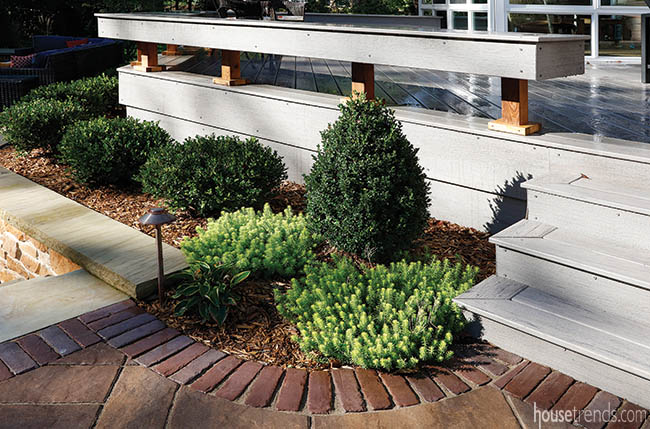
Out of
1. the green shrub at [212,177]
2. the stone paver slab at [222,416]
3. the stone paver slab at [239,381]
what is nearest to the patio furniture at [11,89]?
the green shrub at [212,177]

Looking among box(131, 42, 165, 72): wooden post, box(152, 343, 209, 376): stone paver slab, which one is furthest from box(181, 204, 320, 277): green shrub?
box(131, 42, 165, 72): wooden post

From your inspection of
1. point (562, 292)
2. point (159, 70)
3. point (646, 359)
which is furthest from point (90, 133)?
point (646, 359)

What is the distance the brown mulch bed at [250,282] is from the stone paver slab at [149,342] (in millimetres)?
68

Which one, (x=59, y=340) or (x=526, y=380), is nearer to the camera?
(x=526, y=380)

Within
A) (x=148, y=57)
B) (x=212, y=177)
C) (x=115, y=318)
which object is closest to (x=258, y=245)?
(x=115, y=318)

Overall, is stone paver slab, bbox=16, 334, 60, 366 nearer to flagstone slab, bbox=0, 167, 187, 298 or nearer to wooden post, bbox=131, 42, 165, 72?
flagstone slab, bbox=0, 167, 187, 298

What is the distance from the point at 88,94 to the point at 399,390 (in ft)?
18.2

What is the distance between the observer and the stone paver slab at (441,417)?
83.8 inches

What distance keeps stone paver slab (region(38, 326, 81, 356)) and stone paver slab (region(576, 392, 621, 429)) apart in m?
1.98

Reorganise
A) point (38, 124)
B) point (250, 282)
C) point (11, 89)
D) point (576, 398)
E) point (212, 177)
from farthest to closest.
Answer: point (11, 89) < point (38, 124) < point (212, 177) < point (250, 282) < point (576, 398)

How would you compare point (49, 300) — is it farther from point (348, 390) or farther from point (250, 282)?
point (348, 390)

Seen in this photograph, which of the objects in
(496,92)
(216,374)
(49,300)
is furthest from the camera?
(496,92)

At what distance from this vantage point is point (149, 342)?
2.69 m

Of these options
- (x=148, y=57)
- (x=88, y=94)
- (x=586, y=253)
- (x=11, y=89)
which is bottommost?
(x=586, y=253)
